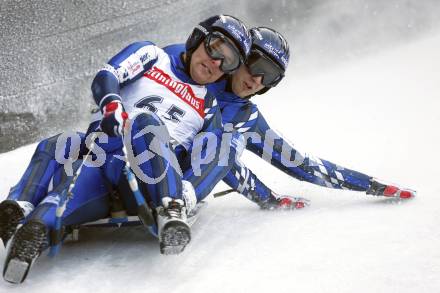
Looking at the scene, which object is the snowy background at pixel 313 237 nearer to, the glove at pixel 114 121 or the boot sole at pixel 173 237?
the boot sole at pixel 173 237

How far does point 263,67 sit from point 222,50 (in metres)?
0.52

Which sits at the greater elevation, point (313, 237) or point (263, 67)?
point (263, 67)

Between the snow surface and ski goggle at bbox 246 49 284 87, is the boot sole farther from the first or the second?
ski goggle at bbox 246 49 284 87

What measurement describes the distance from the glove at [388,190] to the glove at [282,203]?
454 mm

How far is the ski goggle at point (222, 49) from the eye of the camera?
3727 millimetres

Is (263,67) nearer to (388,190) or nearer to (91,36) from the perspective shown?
(388,190)

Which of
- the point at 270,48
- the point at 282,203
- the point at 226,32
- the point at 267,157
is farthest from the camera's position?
the point at 267,157

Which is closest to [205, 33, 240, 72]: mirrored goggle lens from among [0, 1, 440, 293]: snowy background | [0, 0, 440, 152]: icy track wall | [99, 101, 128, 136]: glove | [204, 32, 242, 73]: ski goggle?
[204, 32, 242, 73]: ski goggle

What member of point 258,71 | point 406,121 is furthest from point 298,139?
point 258,71

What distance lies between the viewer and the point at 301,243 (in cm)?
341

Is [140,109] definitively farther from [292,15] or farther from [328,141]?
[292,15]

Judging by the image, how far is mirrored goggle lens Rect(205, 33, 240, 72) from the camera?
3.73 meters

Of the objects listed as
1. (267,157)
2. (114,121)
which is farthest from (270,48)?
(114,121)

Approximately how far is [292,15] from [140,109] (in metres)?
5.76
